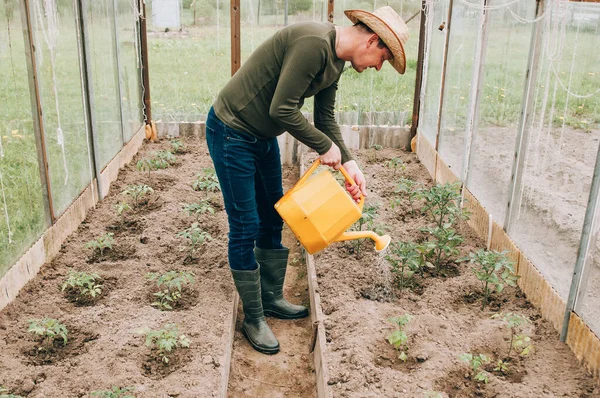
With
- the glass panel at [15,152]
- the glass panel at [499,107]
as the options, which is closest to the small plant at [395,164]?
the glass panel at [499,107]

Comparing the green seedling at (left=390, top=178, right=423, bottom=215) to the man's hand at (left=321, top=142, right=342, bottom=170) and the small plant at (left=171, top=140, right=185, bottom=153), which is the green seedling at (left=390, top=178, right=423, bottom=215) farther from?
the small plant at (left=171, top=140, right=185, bottom=153)

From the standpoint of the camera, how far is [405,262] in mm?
3223

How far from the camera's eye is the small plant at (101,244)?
11.6ft

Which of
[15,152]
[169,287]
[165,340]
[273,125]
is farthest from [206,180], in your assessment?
[165,340]

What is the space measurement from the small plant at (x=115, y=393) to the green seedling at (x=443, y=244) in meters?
1.88

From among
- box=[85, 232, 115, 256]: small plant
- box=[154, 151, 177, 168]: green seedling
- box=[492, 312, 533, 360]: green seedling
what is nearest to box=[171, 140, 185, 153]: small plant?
box=[154, 151, 177, 168]: green seedling

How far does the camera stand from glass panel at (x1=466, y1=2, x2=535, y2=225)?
3.57 meters

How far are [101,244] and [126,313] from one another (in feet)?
2.40

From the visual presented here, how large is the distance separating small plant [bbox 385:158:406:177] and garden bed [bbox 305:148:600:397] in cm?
152

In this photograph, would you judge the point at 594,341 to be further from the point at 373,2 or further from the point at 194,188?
the point at 373,2

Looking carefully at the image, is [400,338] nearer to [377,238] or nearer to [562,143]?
[377,238]

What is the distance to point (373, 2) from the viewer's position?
20.7ft

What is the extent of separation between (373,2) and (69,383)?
17.0 ft

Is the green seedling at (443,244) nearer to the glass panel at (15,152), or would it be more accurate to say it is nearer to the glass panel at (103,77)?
the glass panel at (15,152)
